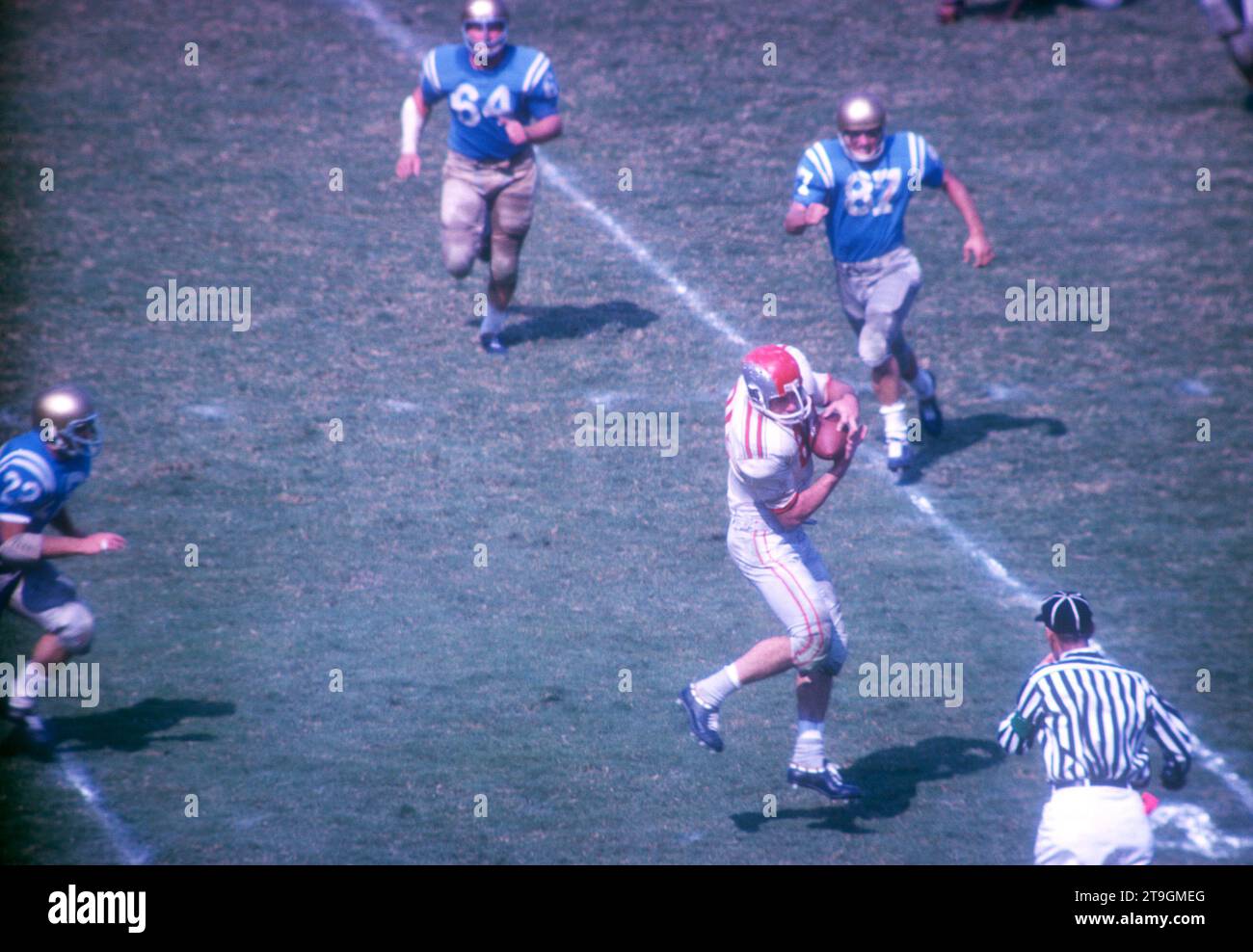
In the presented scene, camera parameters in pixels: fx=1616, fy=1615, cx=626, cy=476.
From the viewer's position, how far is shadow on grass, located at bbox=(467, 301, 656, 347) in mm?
11758

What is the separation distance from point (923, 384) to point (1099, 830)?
16.3 ft

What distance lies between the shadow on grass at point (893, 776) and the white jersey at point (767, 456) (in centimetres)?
128

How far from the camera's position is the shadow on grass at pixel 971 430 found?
34.4ft

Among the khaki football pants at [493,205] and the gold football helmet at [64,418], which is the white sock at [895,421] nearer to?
the khaki football pants at [493,205]

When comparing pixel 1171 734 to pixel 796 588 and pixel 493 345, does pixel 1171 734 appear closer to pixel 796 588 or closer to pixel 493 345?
pixel 796 588

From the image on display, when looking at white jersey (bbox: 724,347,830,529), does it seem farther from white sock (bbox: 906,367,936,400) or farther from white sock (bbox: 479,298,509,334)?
white sock (bbox: 479,298,509,334)

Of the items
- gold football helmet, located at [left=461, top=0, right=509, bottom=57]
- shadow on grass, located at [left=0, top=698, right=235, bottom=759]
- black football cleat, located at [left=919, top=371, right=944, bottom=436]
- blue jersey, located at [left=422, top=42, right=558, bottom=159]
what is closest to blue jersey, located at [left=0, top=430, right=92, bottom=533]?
shadow on grass, located at [left=0, top=698, right=235, bottom=759]

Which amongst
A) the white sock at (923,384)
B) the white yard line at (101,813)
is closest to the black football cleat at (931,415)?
the white sock at (923,384)

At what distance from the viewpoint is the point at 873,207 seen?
32.1ft

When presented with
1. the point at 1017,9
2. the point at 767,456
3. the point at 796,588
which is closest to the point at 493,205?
the point at 767,456

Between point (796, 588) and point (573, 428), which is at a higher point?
point (573, 428)

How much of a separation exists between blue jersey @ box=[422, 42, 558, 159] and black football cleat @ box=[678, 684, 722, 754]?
5080 millimetres

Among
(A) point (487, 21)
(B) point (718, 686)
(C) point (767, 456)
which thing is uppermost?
(A) point (487, 21)

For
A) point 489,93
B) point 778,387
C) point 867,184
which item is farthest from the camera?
point 489,93
